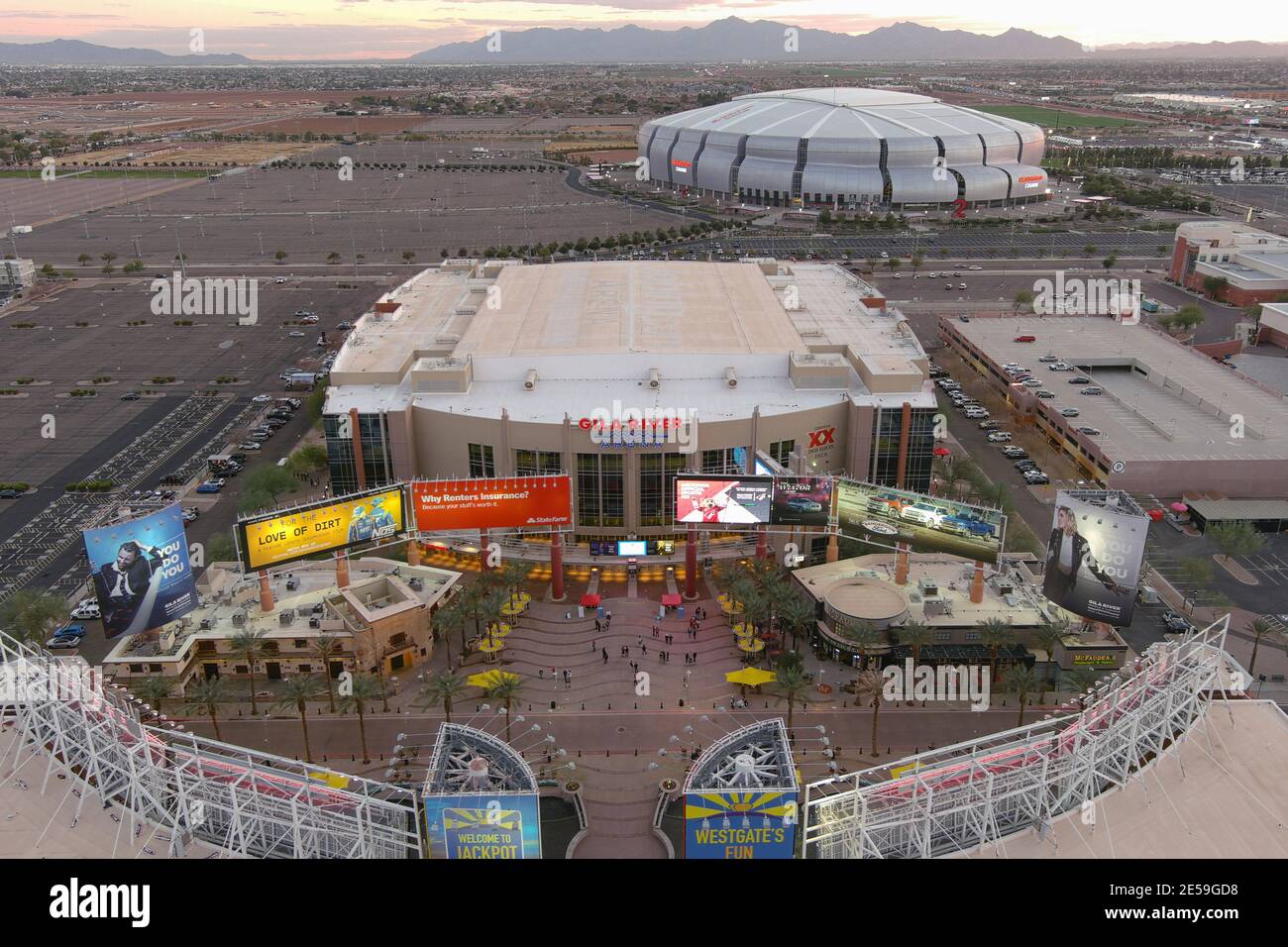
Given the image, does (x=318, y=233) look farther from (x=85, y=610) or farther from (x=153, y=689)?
(x=153, y=689)

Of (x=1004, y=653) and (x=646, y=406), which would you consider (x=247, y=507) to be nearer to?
(x=646, y=406)

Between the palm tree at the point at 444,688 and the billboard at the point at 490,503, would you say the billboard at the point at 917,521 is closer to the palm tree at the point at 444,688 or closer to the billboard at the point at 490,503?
the billboard at the point at 490,503

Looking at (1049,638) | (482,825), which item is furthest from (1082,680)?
(482,825)

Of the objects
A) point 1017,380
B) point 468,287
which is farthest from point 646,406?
point 1017,380

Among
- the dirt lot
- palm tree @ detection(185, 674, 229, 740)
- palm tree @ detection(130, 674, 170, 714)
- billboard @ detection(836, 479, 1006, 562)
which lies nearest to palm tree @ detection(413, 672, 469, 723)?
palm tree @ detection(185, 674, 229, 740)

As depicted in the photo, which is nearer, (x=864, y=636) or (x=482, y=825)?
(x=482, y=825)

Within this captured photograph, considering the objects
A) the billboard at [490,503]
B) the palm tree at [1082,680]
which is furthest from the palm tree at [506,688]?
the palm tree at [1082,680]
